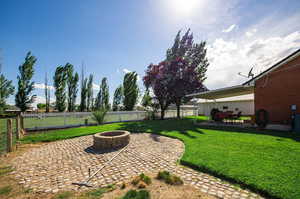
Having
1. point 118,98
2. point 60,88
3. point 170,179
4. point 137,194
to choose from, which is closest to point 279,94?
point 170,179

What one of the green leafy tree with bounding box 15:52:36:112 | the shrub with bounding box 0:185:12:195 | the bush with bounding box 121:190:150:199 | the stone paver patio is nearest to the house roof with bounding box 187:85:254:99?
the stone paver patio

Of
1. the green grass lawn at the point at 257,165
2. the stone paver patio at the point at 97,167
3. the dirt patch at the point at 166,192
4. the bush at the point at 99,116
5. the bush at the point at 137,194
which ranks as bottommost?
the stone paver patio at the point at 97,167

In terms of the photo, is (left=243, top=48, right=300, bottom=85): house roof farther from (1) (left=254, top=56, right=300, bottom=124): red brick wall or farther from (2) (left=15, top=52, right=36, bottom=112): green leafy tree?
(2) (left=15, top=52, right=36, bottom=112): green leafy tree

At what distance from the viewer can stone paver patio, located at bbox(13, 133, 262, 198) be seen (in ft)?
8.15

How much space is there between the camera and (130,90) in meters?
21.9

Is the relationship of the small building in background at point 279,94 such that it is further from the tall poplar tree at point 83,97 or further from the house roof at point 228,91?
the tall poplar tree at point 83,97

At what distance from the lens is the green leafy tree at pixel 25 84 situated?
653 inches

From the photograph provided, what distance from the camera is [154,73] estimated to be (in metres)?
14.5

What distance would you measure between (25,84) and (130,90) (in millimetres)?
14804

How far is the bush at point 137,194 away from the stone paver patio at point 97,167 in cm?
63

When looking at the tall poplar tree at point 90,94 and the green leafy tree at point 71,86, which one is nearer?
the green leafy tree at point 71,86

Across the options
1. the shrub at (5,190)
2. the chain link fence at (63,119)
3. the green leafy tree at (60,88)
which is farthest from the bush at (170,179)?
the green leafy tree at (60,88)

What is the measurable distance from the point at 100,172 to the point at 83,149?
2.33 m

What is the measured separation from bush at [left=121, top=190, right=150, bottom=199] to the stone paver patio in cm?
63
